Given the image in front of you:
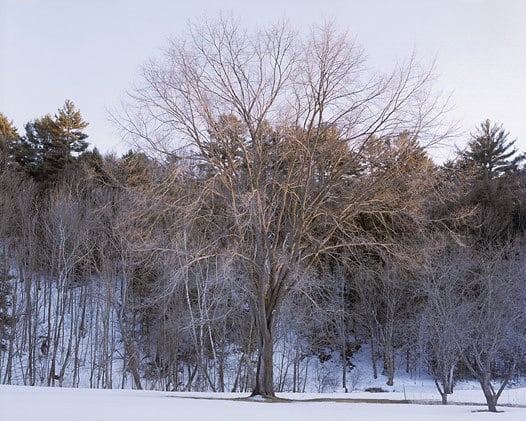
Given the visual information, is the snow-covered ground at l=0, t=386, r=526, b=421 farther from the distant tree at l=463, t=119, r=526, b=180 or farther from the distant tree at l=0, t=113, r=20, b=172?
the distant tree at l=463, t=119, r=526, b=180

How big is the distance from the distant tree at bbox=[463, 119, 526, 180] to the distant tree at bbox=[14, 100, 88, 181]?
22.0 metres

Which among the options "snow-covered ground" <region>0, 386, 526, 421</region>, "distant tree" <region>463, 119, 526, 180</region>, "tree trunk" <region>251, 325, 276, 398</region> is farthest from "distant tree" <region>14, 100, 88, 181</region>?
"snow-covered ground" <region>0, 386, 526, 421</region>

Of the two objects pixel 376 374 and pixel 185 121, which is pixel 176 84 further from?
pixel 376 374

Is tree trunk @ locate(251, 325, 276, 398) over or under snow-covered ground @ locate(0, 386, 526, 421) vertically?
over

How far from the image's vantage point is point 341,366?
3256 centimetres

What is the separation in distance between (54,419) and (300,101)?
966 centimetres

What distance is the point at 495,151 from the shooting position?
3562 centimetres

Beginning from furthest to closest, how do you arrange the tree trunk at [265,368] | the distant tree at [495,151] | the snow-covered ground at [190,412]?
the distant tree at [495,151] → the tree trunk at [265,368] → the snow-covered ground at [190,412]

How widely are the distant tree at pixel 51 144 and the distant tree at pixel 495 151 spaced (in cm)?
2204

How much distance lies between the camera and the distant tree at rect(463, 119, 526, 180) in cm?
3402

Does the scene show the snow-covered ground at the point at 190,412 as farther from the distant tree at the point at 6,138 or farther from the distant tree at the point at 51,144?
the distant tree at the point at 51,144

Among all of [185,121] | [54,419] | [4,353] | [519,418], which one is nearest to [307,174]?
[185,121]

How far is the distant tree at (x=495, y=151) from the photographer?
3402 centimetres

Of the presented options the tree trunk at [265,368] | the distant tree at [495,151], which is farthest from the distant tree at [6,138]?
the distant tree at [495,151]
